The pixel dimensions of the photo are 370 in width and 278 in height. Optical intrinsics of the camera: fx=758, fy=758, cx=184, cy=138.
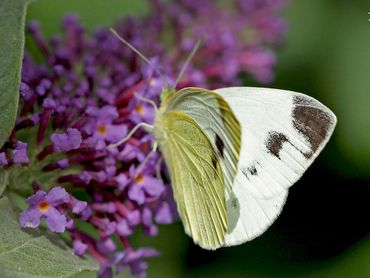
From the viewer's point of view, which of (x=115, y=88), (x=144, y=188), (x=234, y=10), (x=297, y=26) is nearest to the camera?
(x=144, y=188)

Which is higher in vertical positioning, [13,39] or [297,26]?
[13,39]

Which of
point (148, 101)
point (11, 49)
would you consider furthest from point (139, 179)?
point (11, 49)

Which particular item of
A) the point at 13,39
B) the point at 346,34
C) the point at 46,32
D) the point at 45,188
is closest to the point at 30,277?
the point at 45,188

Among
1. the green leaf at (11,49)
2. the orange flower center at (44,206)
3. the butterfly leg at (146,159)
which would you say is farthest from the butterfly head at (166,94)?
the green leaf at (11,49)

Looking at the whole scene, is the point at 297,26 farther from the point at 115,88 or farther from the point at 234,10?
the point at 115,88

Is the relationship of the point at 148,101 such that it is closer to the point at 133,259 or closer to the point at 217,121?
the point at 217,121

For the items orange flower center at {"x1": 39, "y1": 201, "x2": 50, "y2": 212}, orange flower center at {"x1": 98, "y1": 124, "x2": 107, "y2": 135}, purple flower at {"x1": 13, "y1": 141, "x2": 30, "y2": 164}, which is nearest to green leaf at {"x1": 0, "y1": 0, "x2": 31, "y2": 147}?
purple flower at {"x1": 13, "y1": 141, "x2": 30, "y2": 164}

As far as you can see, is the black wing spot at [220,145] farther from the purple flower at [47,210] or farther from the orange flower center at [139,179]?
the purple flower at [47,210]
